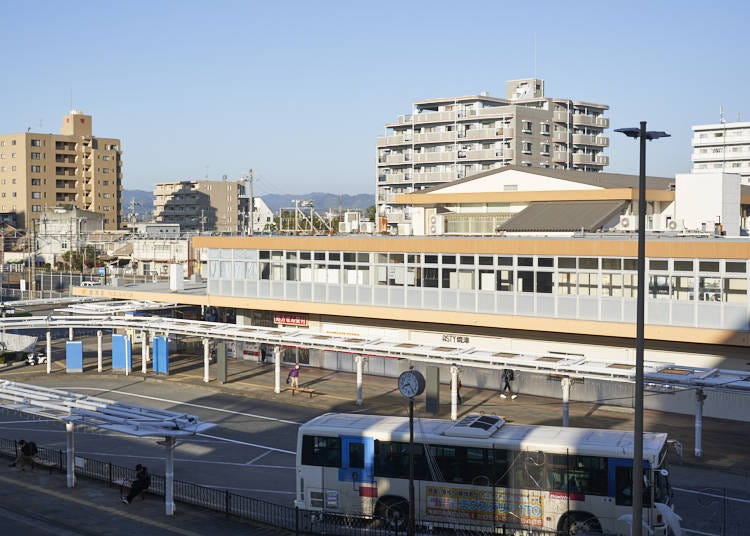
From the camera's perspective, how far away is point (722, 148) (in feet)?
395

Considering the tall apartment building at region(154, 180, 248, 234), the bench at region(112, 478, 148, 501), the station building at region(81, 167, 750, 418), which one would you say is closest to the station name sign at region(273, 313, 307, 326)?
the station building at region(81, 167, 750, 418)

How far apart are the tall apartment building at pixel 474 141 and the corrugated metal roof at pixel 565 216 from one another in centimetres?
4097

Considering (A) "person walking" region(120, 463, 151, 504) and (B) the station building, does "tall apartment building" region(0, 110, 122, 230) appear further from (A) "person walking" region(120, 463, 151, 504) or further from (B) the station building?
(A) "person walking" region(120, 463, 151, 504)

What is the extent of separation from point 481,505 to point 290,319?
22241mm

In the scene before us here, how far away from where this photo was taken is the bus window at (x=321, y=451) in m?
20.3

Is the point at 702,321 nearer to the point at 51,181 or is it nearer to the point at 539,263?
the point at 539,263

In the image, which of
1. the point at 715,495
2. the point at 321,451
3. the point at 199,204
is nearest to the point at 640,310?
the point at 321,451

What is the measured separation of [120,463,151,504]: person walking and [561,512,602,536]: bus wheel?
10.3m

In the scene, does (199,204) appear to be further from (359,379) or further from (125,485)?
(125,485)

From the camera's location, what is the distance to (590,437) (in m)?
18.9

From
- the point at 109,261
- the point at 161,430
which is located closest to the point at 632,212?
the point at 161,430

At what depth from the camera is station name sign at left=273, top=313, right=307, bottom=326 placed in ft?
131

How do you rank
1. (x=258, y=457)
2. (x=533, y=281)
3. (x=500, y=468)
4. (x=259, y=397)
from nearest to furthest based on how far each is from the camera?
1. (x=500, y=468)
2. (x=258, y=457)
3. (x=533, y=281)
4. (x=259, y=397)

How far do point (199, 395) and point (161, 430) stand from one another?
15516 mm
